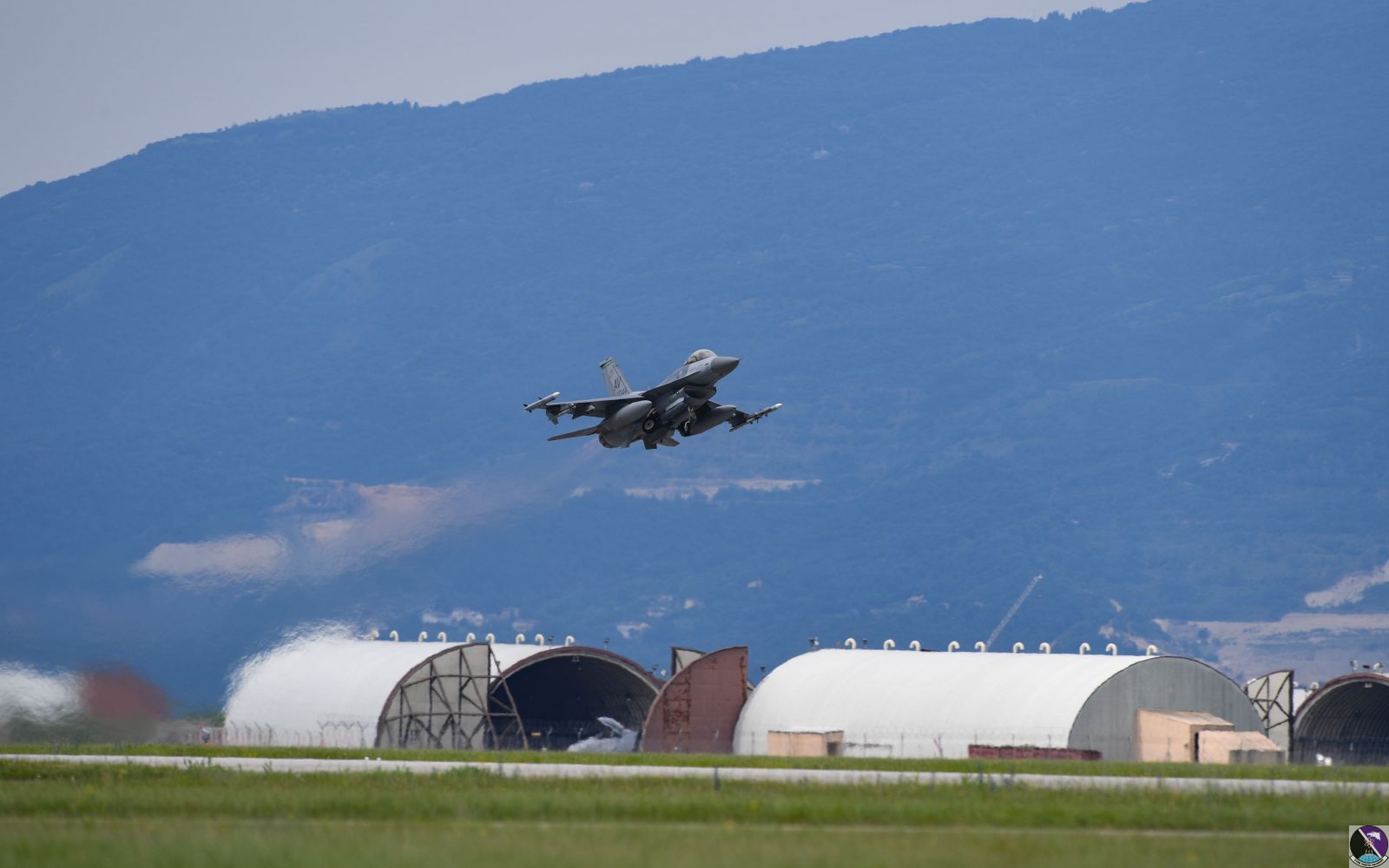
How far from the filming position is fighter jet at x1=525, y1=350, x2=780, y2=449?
2295 inches

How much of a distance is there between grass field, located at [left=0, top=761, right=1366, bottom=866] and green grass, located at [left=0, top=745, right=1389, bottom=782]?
10946 millimetres

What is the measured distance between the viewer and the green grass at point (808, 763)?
51312 mm

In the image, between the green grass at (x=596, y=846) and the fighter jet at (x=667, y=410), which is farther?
the fighter jet at (x=667, y=410)

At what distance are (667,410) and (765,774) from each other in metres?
16.9

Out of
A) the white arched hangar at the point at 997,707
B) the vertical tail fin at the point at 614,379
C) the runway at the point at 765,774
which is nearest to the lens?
the runway at the point at 765,774

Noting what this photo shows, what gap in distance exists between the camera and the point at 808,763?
5634cm

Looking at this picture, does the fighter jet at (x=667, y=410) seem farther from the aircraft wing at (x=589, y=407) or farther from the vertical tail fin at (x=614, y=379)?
the vertical tail fin at (x=614, y=379)

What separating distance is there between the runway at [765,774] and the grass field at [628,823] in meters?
1.98

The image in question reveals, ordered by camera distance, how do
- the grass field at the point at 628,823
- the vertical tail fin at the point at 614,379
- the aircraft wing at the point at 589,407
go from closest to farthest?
the grass field at the point at 628,823
the aircraft wing at the point at 589,407
the vertical tail fin at the point at 614,379

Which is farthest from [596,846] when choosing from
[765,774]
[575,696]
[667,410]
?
[575,696]

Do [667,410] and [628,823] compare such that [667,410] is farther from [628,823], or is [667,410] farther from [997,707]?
[628,823]

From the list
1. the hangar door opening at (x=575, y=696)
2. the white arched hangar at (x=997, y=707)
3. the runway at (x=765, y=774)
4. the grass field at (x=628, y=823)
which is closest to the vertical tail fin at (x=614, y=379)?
the white arched hangar at (x=997, y=707)

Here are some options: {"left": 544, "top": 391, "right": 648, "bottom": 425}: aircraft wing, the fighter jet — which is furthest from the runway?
the fighter jet

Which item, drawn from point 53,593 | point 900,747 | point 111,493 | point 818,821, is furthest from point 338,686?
point 111,493
